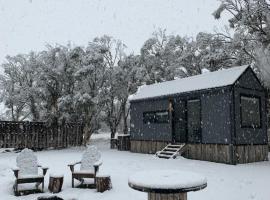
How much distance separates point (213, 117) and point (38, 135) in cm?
1245

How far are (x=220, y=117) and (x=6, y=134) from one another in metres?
13.6

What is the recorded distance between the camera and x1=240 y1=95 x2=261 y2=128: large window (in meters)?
15.6

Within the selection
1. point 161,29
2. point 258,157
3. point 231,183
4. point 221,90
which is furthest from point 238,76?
point 161,29

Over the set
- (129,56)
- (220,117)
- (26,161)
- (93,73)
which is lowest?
(26,161)

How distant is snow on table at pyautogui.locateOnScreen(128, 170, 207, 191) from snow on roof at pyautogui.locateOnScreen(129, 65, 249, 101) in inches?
387

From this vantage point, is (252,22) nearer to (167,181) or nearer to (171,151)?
(171,151)

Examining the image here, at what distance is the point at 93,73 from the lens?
2564 cm

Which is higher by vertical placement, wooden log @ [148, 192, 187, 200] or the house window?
the house window

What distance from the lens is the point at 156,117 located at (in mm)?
19406

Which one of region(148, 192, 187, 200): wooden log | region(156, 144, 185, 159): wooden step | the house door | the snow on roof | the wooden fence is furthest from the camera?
the wooden fence

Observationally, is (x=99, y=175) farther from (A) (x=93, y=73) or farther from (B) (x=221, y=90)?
(A) (x=93, y=73)

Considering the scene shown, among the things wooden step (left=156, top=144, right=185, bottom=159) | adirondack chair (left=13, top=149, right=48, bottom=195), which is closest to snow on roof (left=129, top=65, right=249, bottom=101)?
wooden step (left=156, top=144, right=185, bottom=159)


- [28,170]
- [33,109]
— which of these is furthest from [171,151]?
[33,109]

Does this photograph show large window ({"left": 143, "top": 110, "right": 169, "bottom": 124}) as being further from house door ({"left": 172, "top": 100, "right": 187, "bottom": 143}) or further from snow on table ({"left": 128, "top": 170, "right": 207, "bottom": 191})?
snow on table ({"left": 128, "top": 170, "right": 207, "bottom": 191})
